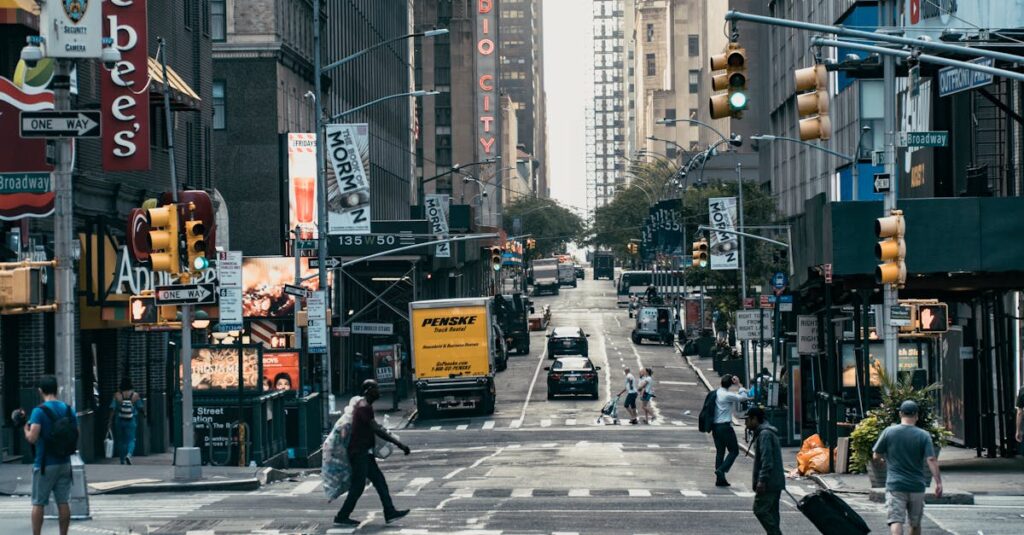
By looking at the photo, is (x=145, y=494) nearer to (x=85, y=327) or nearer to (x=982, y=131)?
(x=85, y=327)

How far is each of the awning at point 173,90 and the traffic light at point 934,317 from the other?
18705 millimetres

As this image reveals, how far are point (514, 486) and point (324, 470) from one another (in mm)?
6094

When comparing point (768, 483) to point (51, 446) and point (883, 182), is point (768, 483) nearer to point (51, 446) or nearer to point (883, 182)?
point (51, 446)

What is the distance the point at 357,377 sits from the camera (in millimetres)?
57469

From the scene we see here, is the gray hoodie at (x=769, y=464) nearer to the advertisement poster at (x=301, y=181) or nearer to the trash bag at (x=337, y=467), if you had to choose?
the trash bag at (x=337, y=467)

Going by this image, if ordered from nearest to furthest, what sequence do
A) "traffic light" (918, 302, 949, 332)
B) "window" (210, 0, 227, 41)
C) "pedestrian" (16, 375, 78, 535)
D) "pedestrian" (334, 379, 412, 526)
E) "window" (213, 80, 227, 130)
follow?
"pedestrian" (16, 375, 78, 535), "pedestrian" (334, 379, 412, 526), "traffic light" (918, 302, 949, 332), "window" (210, 0, 227, 41), "window" (213, 80, 227, 130)

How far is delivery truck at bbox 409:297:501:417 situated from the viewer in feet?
162

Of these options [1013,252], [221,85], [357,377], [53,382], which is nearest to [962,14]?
[1013,252]

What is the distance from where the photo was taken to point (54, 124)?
64.8 feet

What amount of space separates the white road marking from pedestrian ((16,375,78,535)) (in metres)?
8.29

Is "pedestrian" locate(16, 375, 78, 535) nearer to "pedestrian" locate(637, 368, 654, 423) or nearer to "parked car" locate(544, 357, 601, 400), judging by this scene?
"pedestrian" locate(637, 368, 654, 423)

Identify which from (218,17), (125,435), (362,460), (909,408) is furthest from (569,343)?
(909,408)

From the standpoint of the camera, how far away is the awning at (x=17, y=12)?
31047mm

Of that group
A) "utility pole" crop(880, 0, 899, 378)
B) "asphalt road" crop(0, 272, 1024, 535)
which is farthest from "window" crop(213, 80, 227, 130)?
"utility pole" crop(880, 0, 899, 378)
